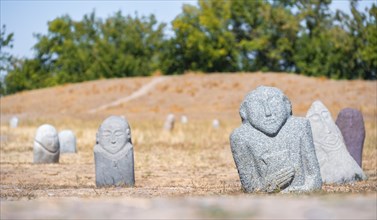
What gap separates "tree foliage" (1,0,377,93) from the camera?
2648 inches

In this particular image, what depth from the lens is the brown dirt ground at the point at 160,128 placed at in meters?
12.5

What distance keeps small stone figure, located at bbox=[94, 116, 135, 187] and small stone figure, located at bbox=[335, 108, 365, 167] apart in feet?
15.6

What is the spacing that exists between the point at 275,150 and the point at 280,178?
1.21 feet

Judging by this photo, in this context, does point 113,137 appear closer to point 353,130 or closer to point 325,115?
point 325,115

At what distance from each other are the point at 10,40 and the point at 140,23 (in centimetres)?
1814

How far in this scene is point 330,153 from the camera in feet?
44.1

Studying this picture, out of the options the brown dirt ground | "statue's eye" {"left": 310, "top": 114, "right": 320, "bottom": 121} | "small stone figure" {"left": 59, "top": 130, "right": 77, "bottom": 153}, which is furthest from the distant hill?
"statue's eye" {"left": 310, "top": 114, "right": 320, "bottom": 121}

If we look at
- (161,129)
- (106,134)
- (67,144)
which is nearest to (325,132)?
(106,134)

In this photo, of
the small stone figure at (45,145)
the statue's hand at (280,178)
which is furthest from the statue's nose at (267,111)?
the small stone figure at (45,145)

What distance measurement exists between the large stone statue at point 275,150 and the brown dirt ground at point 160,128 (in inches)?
15.9

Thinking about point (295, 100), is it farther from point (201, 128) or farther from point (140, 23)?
point (140, 23)

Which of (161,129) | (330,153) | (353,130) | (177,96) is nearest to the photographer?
(330,153)

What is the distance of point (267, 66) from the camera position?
73875 millimetres

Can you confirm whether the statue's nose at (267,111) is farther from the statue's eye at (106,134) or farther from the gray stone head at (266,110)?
the statue's eye at (106,134)
